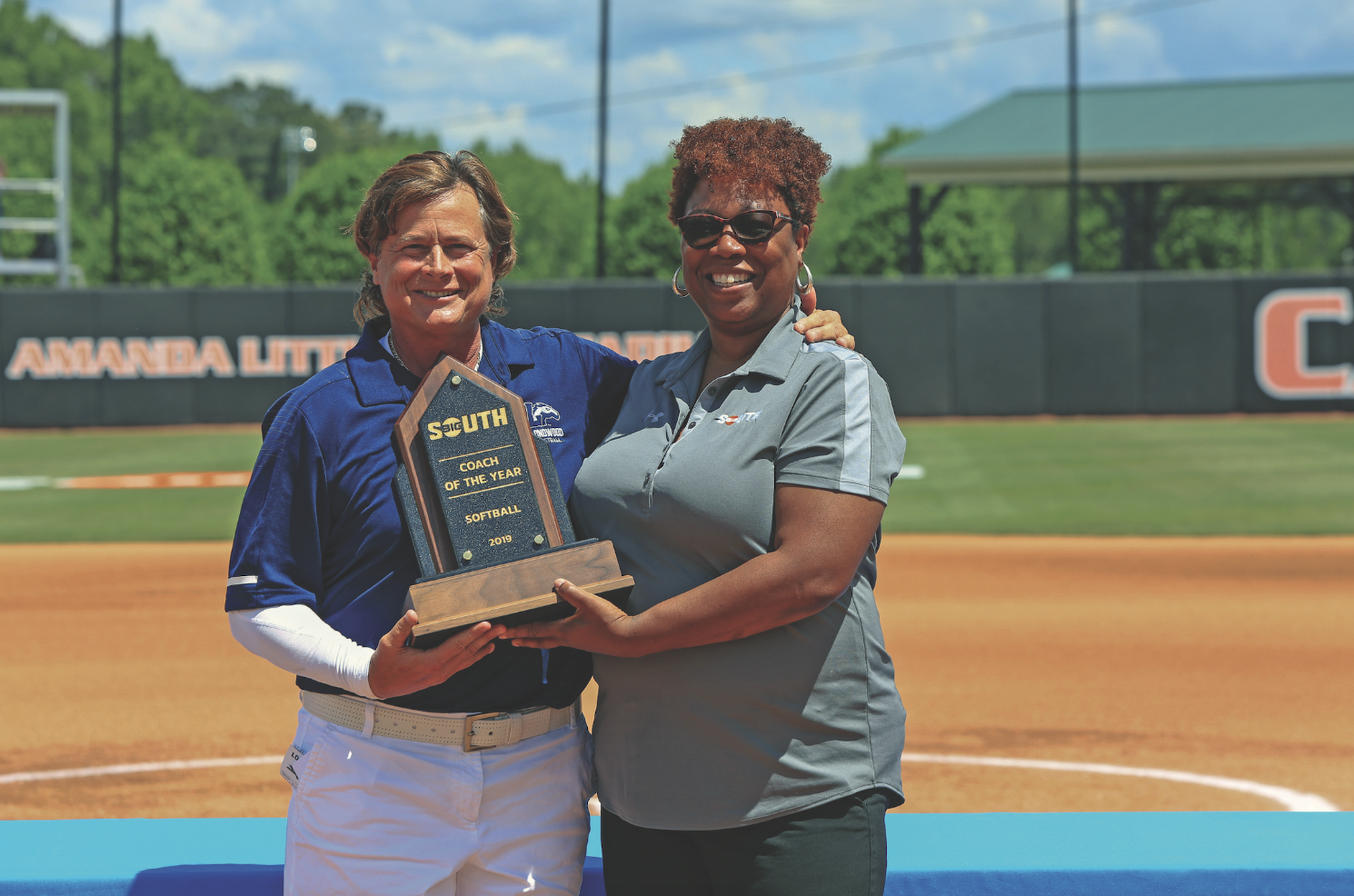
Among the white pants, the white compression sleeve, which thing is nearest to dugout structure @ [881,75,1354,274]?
the white pants

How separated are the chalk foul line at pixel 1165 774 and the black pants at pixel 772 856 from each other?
3623mm

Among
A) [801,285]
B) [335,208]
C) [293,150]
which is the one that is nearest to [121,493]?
[801,285]

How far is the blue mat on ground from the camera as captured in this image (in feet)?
9.77

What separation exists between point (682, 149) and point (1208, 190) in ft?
144

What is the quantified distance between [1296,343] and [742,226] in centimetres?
2054

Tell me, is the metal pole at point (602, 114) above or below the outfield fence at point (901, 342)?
above

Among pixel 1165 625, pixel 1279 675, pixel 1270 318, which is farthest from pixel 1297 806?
pixel 1270 318

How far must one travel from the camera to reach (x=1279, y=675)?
7.57 m

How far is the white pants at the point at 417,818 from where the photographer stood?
238cm

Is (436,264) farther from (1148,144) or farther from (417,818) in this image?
(1148,144)

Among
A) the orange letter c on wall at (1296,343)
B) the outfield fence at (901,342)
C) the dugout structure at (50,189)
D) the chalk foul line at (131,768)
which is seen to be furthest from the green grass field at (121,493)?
the orange letter c on wall at (1296,343)

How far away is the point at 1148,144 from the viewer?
29734 mm

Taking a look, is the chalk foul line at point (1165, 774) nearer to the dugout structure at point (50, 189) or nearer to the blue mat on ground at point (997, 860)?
the blue mat on ground at point (997, 860)

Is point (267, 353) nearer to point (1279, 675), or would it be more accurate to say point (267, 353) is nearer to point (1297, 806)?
point (1279, 675)
